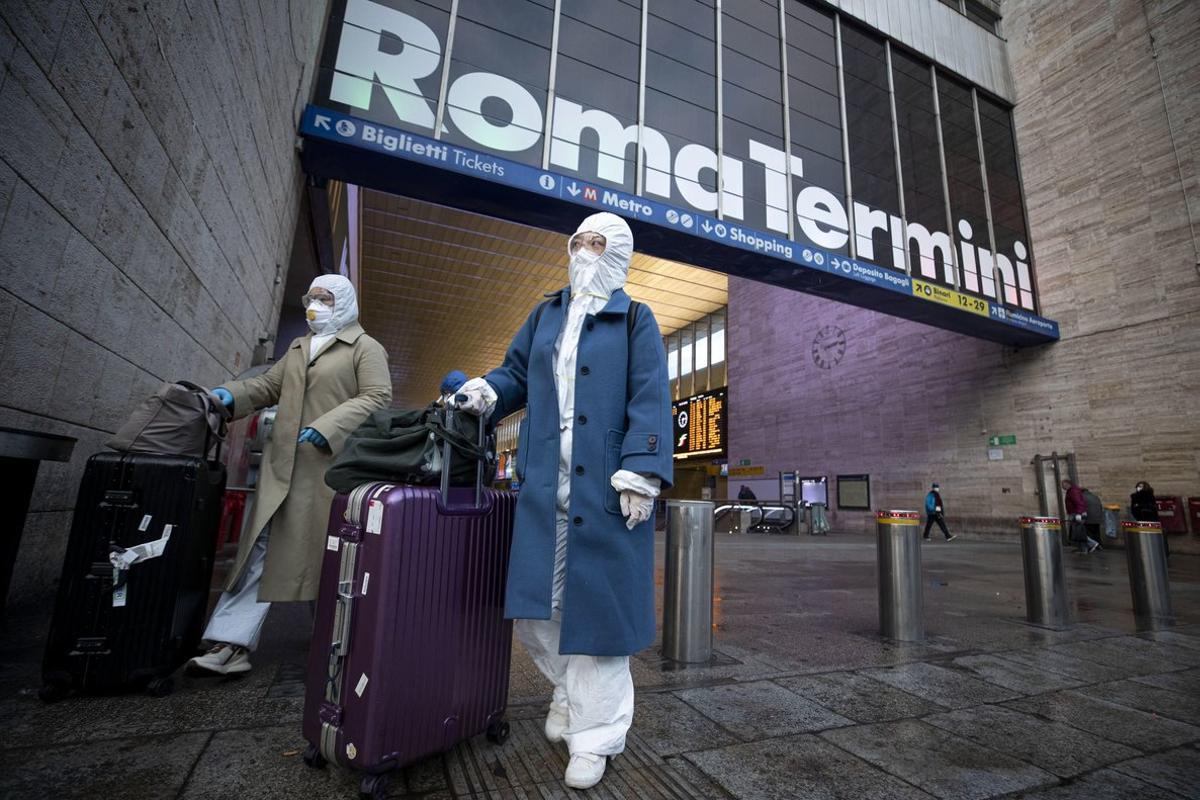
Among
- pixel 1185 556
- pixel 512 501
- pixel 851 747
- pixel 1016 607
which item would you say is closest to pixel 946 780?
pixel 851 747

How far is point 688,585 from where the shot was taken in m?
3.16

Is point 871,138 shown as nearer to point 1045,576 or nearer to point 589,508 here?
point 1045,576

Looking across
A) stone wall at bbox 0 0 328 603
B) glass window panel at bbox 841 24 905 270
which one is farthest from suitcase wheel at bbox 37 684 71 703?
glass window panel at bbox 841 24 905 270

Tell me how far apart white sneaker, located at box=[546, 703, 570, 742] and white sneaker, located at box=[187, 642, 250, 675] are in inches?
57.9

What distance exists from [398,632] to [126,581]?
1390 mm

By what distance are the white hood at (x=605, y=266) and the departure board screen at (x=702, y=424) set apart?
72.6 ft

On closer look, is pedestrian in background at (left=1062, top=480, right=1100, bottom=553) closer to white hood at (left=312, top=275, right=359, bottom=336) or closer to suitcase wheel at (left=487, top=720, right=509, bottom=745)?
suitcase wheel at (left=487, top=720, right=509, bottom=745)

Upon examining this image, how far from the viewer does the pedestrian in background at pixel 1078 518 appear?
11.1 meters

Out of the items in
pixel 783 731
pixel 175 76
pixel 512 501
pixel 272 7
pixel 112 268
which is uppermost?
pixel 272 7

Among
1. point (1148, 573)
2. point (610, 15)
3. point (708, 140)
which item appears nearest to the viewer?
point (1148, 573)

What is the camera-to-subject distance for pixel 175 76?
3.35 metres

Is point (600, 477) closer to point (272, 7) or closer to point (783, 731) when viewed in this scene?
point (783, 731)

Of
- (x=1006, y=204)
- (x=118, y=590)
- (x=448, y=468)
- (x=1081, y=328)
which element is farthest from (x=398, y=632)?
(x=1006, y=204)

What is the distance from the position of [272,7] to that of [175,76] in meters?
2.15
